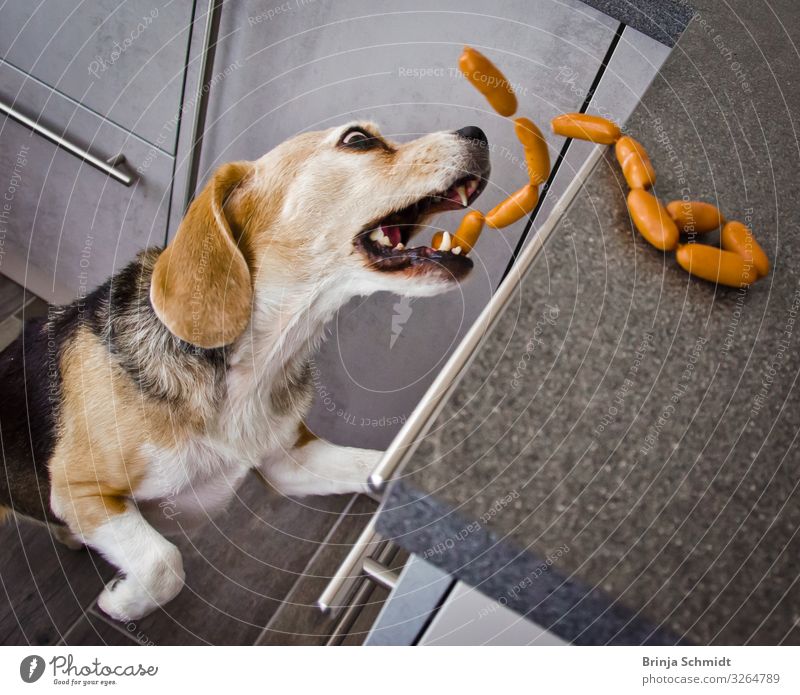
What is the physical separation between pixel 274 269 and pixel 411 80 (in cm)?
32

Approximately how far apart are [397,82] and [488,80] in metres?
0.12

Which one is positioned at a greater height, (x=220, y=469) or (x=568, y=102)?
(x=568, y=102)

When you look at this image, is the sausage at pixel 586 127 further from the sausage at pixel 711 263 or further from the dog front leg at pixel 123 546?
the dog front leg at pixel 123 546

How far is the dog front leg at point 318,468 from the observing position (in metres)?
0.98

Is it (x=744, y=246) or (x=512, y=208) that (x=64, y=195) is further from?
(x=744, y=246)

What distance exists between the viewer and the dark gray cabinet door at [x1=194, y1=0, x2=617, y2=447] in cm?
91

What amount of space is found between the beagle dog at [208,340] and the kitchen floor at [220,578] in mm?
30

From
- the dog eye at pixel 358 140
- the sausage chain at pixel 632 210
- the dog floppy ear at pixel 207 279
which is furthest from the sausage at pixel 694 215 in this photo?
the dog floppy ear at pixel 207 279

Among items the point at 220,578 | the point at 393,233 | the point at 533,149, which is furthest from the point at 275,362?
the point at 533,149

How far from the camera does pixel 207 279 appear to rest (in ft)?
2.60

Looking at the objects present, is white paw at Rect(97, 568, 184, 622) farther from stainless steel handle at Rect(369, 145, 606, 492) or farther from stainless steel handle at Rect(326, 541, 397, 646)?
stainless steel handle at Rect(369, 145, 606, 492)
